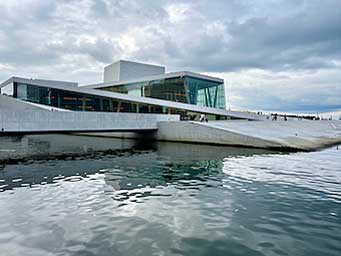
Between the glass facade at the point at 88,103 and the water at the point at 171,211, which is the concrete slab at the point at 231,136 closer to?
the water at the point at 171,211

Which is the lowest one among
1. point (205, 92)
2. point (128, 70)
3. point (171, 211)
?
point (171, 211)

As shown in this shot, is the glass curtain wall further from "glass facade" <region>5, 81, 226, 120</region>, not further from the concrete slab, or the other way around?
the concrete slab

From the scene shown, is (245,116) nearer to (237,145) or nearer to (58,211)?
(237,145)

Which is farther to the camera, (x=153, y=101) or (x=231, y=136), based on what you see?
(x=153, y=101)

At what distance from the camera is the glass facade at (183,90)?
149ft

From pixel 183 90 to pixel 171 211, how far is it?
38872 mm

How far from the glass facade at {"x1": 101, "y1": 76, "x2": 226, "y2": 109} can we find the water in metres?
32.8

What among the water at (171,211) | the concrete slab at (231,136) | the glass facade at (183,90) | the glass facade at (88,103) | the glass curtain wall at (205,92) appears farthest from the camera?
the glass curtain wall at (205,92)

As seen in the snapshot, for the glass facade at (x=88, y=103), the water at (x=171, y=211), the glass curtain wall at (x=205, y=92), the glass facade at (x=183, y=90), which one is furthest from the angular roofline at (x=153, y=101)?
the water at (x=171, y=211)

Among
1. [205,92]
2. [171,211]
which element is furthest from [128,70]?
[171,211]

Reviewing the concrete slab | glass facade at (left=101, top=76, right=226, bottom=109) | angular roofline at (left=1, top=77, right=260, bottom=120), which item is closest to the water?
the concrete slab

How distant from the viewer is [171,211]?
7402mm

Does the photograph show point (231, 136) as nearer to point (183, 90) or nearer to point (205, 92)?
point (183, 90)

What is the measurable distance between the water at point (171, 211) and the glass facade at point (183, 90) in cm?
3278
